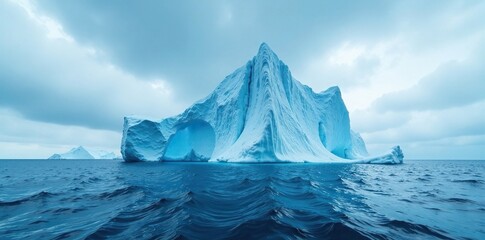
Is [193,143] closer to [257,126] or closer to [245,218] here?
[257,126]

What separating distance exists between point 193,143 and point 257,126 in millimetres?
12830

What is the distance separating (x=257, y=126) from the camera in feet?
75.6

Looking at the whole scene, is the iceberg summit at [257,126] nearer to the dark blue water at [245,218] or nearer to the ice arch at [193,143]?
the ice arch at [193,143]

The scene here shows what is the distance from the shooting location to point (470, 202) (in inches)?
243

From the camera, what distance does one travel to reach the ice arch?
30.9 metres

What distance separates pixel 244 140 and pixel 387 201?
17.3m

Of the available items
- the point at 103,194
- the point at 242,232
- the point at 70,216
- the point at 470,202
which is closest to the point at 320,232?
the point at 242,232

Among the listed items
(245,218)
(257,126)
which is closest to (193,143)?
(257,126)

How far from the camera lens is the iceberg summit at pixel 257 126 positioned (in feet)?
72.2

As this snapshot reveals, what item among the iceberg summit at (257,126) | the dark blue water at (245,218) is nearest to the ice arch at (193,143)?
the iceberg summit at (257,126)

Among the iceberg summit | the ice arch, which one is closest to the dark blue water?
the iceberg summit

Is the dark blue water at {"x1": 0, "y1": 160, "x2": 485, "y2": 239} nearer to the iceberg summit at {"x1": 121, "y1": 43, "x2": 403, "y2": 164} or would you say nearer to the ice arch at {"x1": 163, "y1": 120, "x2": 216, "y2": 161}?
the iceberg summit at {"x1": 121, "y1": 43, "x2": 403, "y2": 164}

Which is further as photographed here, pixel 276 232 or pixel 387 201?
pixel 387 201

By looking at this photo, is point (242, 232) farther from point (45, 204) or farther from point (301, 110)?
point (301, 110)
